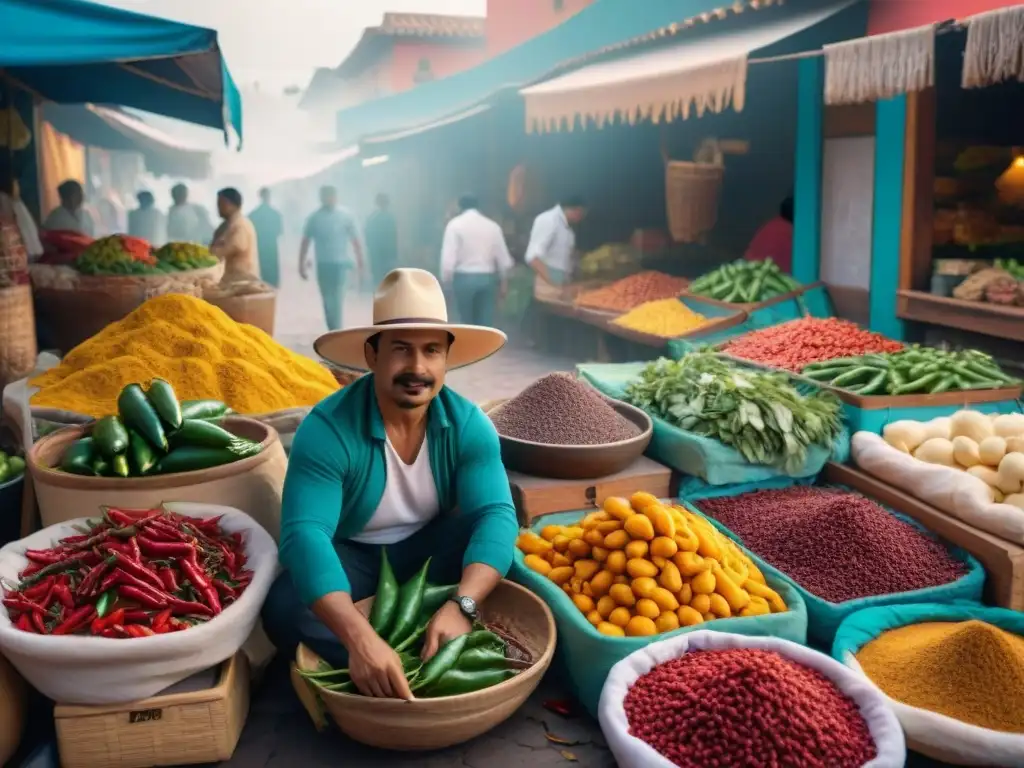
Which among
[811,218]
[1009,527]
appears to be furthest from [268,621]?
[811,218]

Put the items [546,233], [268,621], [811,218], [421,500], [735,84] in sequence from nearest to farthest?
[268,621], [421,500], [735,84], [811,218], [546,233]

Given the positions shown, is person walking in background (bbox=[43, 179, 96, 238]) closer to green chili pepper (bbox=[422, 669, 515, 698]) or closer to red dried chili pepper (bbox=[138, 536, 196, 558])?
red dried chili pepper (bbox=[138, 536, 196, 558])

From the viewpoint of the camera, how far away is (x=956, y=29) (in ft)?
15.6

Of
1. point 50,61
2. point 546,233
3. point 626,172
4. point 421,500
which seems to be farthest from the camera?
point 626,172

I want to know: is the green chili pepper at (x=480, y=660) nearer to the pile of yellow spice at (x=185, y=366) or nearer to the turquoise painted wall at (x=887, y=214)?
the pile of yellow spice at (x=185, y=366)

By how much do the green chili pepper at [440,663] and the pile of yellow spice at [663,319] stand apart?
15.2 feet

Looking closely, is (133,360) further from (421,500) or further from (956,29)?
(956,29)

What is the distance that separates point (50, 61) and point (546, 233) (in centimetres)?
564

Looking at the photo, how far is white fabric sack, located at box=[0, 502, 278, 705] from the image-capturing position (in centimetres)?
228

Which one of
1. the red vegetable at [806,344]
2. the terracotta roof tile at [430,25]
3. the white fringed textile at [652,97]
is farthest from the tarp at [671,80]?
the terracotta roof tile at [430,25]

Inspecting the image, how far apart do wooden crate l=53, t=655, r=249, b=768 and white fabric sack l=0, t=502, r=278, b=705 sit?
0.04m

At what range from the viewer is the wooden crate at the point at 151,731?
7.86 ft

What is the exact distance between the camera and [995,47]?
14.5 ft

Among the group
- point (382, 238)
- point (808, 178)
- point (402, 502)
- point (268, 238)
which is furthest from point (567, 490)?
point (382, 238)
